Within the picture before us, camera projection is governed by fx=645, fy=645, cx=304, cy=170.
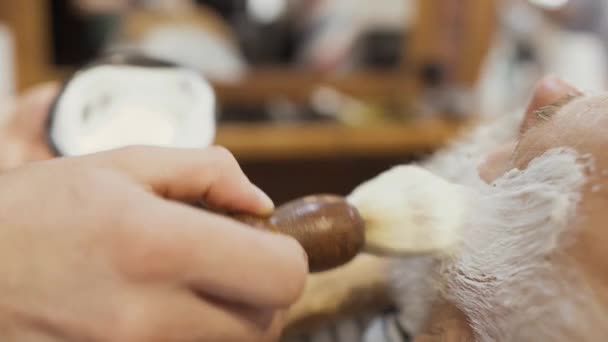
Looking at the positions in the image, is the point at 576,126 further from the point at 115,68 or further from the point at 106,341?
the point at 115,68

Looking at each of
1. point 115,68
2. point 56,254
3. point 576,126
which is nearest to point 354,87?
point 115,68

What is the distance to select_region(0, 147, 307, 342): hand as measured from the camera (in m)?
0.24

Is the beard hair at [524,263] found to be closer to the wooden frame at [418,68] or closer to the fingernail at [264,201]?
the fingernail at [264,201]

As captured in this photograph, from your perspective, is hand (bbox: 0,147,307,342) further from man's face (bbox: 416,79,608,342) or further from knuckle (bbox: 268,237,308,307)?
man's face (bbox: 416,79,608,342)

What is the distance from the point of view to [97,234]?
247mm

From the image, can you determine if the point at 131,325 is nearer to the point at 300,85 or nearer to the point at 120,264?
the point at 120,264

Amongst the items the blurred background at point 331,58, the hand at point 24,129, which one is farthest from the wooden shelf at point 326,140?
the hand at point 24,129

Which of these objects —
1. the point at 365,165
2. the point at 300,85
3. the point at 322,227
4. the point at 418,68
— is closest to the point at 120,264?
the point at 322,227

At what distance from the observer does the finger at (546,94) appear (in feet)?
1.22

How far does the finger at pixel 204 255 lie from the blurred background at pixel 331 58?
836 mm

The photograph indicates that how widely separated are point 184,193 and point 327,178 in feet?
3.06

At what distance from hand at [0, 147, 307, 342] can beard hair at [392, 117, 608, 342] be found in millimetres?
102

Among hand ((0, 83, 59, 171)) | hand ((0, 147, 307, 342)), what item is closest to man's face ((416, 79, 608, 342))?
hand ((0, 147, 307, 342))

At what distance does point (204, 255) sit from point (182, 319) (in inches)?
1.1
